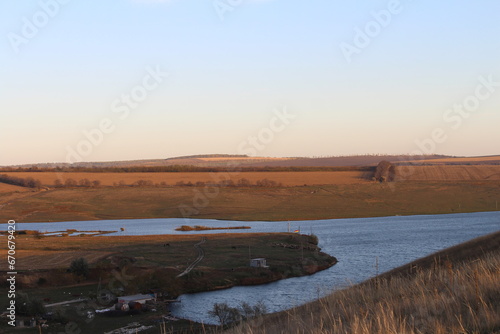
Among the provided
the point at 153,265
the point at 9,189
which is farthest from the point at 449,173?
the point at 9,189

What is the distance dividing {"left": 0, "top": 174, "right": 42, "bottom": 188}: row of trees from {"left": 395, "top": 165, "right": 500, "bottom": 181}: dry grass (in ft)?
256

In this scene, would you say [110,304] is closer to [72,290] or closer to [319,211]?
[72,290]

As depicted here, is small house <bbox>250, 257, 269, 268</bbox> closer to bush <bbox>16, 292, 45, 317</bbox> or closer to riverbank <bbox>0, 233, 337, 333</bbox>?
riverbank <bbox>0, 233, 337, 333</bbox>

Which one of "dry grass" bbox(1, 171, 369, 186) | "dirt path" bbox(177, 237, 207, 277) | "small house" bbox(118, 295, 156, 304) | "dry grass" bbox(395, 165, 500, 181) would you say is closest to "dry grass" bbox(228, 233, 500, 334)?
"small house" bbox(118, 295, 156, 304)

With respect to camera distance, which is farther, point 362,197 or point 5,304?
point 362,197

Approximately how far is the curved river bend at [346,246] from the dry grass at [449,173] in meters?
23.1

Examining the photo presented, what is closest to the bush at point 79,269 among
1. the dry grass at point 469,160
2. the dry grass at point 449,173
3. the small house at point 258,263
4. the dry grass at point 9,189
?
the small house at point 258,263

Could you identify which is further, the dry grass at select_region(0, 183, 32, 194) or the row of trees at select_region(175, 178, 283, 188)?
the row of trees at select_region(175, 178, 283, 188)

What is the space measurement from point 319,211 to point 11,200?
60.7 m

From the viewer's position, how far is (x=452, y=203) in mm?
100938

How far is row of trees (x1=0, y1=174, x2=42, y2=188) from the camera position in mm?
121938

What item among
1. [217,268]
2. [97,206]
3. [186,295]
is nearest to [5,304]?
[186,295]

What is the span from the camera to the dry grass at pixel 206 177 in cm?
12135

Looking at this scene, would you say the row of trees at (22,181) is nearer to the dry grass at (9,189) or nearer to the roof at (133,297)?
the dry grass at (9,189)
